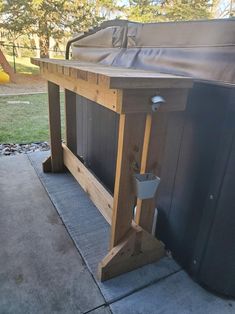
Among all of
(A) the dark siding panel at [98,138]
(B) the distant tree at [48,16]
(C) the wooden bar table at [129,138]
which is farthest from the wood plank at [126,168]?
(B) the distant tree at [48,16]

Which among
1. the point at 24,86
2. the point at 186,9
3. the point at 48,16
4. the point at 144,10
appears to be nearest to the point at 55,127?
the point at 24,86

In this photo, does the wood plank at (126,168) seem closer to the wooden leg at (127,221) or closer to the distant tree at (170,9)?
the wooden leg at (127,221)

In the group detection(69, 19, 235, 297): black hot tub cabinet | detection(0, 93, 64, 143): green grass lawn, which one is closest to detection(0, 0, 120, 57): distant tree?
detection(0, 93, 64, 143): green grass lawn

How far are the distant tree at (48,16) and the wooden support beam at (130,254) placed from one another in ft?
31.9

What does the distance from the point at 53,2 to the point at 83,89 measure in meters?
9.68

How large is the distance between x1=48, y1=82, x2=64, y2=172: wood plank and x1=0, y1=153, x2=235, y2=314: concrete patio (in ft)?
2.06

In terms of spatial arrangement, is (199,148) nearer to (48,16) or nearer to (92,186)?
(92,186)

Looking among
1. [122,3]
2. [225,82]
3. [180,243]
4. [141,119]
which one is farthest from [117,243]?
[122,3]

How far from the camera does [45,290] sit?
4.59 feet

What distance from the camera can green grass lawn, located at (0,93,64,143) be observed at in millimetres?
3717

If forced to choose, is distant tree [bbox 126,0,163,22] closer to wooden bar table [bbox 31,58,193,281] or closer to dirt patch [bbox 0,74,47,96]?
dirt patch [bbox 0,74,47,96]

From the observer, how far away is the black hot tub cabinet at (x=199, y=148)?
3.81 ft

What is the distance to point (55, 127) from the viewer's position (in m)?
2.52

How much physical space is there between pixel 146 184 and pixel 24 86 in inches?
321
